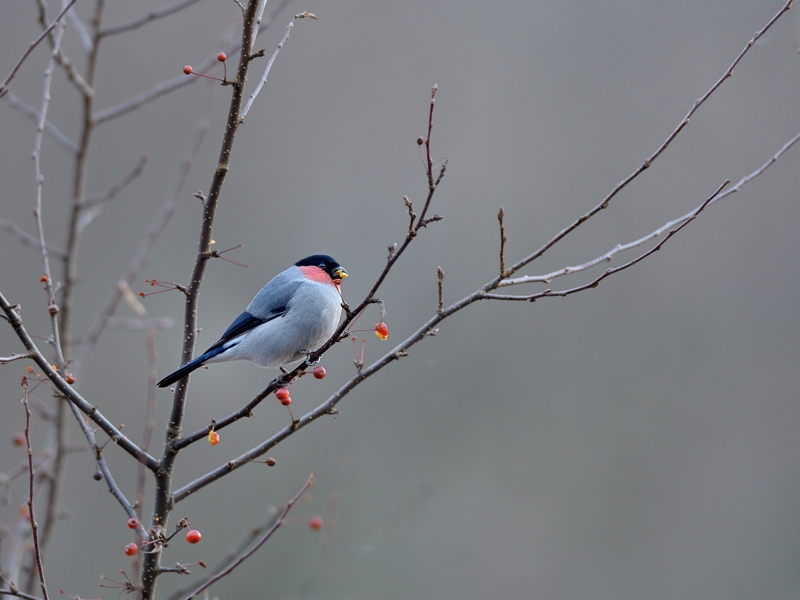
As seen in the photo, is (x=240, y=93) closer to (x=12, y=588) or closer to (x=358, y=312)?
(x=358, y=312)

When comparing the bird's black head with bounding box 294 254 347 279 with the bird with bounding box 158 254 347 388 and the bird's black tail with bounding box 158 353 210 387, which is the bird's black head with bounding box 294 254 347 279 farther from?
the bird's black tail with bounding box 158 353 210 387

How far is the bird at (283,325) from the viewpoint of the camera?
6.51ft

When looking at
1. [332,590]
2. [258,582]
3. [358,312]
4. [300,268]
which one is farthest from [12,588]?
[258,582]

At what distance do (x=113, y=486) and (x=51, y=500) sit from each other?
1.52 feet

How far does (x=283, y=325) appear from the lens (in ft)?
6.59

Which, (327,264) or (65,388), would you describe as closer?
(65,388)

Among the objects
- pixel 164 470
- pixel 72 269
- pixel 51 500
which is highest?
pixel 72 269

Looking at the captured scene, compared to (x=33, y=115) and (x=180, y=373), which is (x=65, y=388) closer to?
(x=180, y=373)

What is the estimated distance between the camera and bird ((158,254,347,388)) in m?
1.99

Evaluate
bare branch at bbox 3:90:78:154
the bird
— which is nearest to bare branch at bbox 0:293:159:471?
the bird

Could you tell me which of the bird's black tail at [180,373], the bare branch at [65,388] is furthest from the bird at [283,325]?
the bare branch at [65,388]

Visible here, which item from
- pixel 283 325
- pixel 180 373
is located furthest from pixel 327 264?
pixel 180 373

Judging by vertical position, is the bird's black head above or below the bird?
above

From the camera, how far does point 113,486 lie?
56.3 inches
